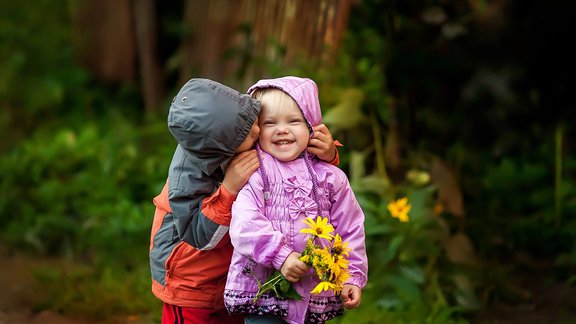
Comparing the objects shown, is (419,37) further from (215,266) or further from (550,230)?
(215,266)

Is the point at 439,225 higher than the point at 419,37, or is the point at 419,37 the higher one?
the point at 419,37

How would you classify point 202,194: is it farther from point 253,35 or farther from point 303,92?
point 253,35

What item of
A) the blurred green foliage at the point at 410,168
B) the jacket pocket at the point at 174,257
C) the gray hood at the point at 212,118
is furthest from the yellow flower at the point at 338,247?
the blurred green foliage at the point at 410,168

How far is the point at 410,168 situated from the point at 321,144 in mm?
2247

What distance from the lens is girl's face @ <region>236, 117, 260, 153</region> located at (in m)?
3.04

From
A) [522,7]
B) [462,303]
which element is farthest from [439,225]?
[522,7]

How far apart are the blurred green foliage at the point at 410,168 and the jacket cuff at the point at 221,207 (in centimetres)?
139

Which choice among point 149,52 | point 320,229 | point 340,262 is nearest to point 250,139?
point 320,229

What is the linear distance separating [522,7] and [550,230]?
1.73 m

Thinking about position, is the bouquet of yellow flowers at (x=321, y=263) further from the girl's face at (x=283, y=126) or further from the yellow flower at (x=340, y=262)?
the girl's face at (x=283, y=126)

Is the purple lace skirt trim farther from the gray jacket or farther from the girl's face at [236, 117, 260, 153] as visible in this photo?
the girl's face at [236, 117, 260, 153]

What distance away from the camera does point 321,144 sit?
3107 millimetres

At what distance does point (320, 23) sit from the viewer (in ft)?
17.8

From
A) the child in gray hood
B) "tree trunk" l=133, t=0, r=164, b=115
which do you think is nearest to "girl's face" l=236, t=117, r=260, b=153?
the child in gray hood
